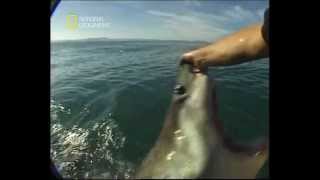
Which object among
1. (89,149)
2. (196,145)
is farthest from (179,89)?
(89,149)

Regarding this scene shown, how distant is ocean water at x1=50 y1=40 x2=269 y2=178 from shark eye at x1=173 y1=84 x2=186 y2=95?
0.08 ft

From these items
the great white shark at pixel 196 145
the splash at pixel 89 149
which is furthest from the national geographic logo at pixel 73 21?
the great white shark at pixel 196 145

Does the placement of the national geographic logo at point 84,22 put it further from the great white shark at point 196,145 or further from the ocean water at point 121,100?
the great white shark at point 196,145

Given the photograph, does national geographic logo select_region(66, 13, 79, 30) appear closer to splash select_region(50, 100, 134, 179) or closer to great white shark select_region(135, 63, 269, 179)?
splash select_region(50, 100, 134, 179)

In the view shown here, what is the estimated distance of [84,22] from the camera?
2248 millimetres

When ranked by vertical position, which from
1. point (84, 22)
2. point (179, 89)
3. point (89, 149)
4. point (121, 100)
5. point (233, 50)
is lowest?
point (89, 149)

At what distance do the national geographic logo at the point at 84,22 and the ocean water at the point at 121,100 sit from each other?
9 cm

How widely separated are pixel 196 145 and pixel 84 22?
0.76 m

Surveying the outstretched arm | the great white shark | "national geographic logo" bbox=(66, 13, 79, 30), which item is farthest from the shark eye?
"national geographic logo" bbox=(66, 13, 79, 30)

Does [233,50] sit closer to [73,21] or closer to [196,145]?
[196,145]
